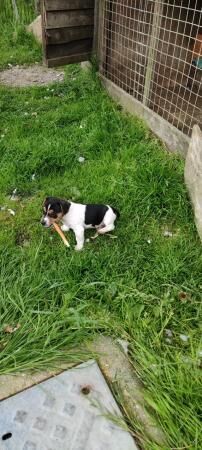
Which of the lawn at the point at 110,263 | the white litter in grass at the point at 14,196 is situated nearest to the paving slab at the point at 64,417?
the lawn at the point at 110,263

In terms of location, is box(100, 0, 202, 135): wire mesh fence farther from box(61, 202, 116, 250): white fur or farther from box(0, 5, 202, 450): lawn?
box(61, 202, 116, 250): white fur

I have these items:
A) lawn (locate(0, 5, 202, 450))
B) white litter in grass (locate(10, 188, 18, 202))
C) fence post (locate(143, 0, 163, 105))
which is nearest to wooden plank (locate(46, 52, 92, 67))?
lawn (locate(0, 5, 202, 450))

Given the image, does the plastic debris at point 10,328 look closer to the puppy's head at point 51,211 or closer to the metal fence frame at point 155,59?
the puppy's head at point 51,211

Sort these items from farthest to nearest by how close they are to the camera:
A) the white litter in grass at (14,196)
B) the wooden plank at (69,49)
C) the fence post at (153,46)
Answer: the wooden plank at (69,49) → the fence post at (153,46) → the white litter in grass at (14,196)

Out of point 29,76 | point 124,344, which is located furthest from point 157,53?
point 124,344

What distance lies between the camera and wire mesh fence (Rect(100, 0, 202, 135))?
420 centimetres

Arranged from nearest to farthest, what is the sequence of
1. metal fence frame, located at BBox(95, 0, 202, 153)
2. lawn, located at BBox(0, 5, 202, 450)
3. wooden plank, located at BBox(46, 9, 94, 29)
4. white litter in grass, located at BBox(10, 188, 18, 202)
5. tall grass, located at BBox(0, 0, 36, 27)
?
lawn, located at BBox(0, 5, 202, 450) < white litter in grass, located at BBox(10, 188, 18, 202) < metal fence frame, located at BBox(95, 0, 202, 153) < wooden plank, located at BBox(46, 9, 94, 29) < tall grass, located at BBox(0, 0, 36, 27)

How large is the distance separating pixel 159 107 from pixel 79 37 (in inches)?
68.8

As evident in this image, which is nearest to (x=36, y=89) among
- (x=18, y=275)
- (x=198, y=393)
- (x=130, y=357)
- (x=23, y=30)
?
(x=23, y=30)

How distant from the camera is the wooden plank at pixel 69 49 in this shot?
5.03m

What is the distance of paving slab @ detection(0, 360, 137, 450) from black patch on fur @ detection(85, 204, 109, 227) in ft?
4.18

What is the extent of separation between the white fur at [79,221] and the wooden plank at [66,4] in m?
2.98

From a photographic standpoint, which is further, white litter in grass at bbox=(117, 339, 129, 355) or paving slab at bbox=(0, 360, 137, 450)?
white litter in grass at bbox=(117, 339, 129, 355)

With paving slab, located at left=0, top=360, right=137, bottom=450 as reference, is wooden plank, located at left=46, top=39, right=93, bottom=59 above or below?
above
